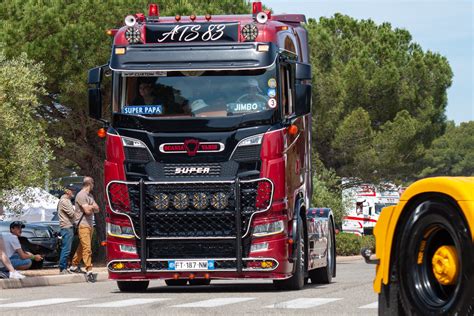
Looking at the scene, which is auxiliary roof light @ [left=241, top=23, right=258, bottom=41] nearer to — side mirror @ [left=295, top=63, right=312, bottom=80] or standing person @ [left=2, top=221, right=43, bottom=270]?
side mirror @ [left=295, top=63, right=312, bottom=80]

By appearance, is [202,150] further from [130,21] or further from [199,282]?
[199,282]

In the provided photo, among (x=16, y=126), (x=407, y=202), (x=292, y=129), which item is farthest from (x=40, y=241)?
(x=407, y=202)

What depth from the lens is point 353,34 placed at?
61062 millimetres

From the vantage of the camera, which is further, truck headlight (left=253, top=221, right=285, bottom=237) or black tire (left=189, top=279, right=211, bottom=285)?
black tire (left=189, top=279, right=211, bottom=285)

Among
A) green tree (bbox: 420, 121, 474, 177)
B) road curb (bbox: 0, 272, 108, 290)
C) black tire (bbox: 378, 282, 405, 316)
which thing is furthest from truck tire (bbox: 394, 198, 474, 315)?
green tree (bbox: 420, 121, 474, 177)

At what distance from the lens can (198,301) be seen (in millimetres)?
14719

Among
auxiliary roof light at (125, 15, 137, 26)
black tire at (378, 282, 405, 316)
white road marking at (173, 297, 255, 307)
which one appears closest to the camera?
black tire at (378, 282, 405, 316)

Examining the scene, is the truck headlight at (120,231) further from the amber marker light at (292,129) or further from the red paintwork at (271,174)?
the amber marker light at (292,129)

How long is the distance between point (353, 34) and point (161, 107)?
147 ft

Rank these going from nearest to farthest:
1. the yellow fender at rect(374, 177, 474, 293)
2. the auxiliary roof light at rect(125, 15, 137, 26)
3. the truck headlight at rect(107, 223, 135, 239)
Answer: the yellow fender at rect(374, 177, 474, 293) → the truck headlight at rect(107, 223, 135, 239) → the auxiliary roof light at rect(125, 15, 137, 26)

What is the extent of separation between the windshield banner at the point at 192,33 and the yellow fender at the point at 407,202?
9.43m

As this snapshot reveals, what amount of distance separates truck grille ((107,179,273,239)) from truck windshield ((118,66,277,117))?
0.98 metres

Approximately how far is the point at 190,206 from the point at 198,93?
1522 millimetres

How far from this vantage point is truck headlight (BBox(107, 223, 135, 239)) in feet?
55.5
